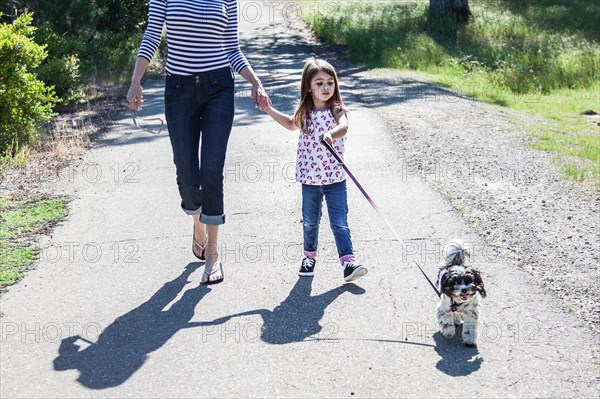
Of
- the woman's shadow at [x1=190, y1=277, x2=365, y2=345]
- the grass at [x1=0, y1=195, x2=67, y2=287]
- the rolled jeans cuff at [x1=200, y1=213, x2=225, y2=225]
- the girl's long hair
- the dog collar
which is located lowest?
the grass at [x1=0, y1=195, x2=67, y2=287]

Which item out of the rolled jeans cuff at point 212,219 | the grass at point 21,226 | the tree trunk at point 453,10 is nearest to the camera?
the rolled jeans cuff at point 212,219

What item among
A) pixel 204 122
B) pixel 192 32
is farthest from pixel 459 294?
pixel 192 32

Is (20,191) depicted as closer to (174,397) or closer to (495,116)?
(174,397)

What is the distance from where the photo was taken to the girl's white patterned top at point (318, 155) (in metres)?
6.09

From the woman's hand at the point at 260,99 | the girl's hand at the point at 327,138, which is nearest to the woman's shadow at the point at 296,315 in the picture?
the girl's hand at the point at 327,138

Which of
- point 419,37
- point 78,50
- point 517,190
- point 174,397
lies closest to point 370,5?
point 419,37

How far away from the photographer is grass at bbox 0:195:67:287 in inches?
265

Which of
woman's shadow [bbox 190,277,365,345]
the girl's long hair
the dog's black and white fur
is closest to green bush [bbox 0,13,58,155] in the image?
the girl's long hair

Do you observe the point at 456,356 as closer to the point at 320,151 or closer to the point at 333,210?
the point at 333,210

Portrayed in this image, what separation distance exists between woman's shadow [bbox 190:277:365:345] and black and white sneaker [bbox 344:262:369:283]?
0.08 metres

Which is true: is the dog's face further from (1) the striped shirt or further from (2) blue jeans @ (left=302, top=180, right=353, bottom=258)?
(1) the striped shirt

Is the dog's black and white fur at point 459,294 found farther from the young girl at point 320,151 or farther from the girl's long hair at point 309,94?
the girl's long hair at point 309,94

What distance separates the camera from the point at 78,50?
1623 centimetres

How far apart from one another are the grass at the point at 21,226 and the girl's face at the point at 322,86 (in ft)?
8.46
